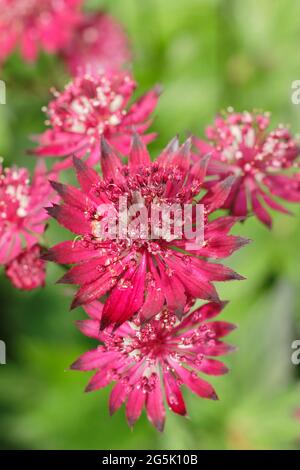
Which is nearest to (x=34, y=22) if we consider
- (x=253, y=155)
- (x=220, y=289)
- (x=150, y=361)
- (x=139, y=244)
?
(x=220, y=289)

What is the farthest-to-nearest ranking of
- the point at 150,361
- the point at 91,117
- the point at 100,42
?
the point at 100,42, the point at 91,117, the point at 150,361

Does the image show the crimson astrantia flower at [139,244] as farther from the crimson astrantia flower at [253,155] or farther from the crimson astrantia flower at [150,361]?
the crimson astrantia flower at [253,155]

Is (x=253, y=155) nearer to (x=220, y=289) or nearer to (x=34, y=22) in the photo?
(x=220, y=289)

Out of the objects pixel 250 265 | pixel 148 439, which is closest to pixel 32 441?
pixel 148 439

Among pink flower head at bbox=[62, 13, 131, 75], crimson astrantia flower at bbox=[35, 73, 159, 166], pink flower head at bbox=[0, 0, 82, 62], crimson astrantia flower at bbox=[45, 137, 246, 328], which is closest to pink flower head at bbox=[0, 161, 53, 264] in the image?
crimson astrantia flower at bbox=[35, 73, 159, 166]

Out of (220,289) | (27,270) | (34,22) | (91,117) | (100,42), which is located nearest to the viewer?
(27,270)

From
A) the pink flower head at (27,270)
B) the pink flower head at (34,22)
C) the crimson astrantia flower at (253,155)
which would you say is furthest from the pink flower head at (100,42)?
the pink flower head at (27,270)
